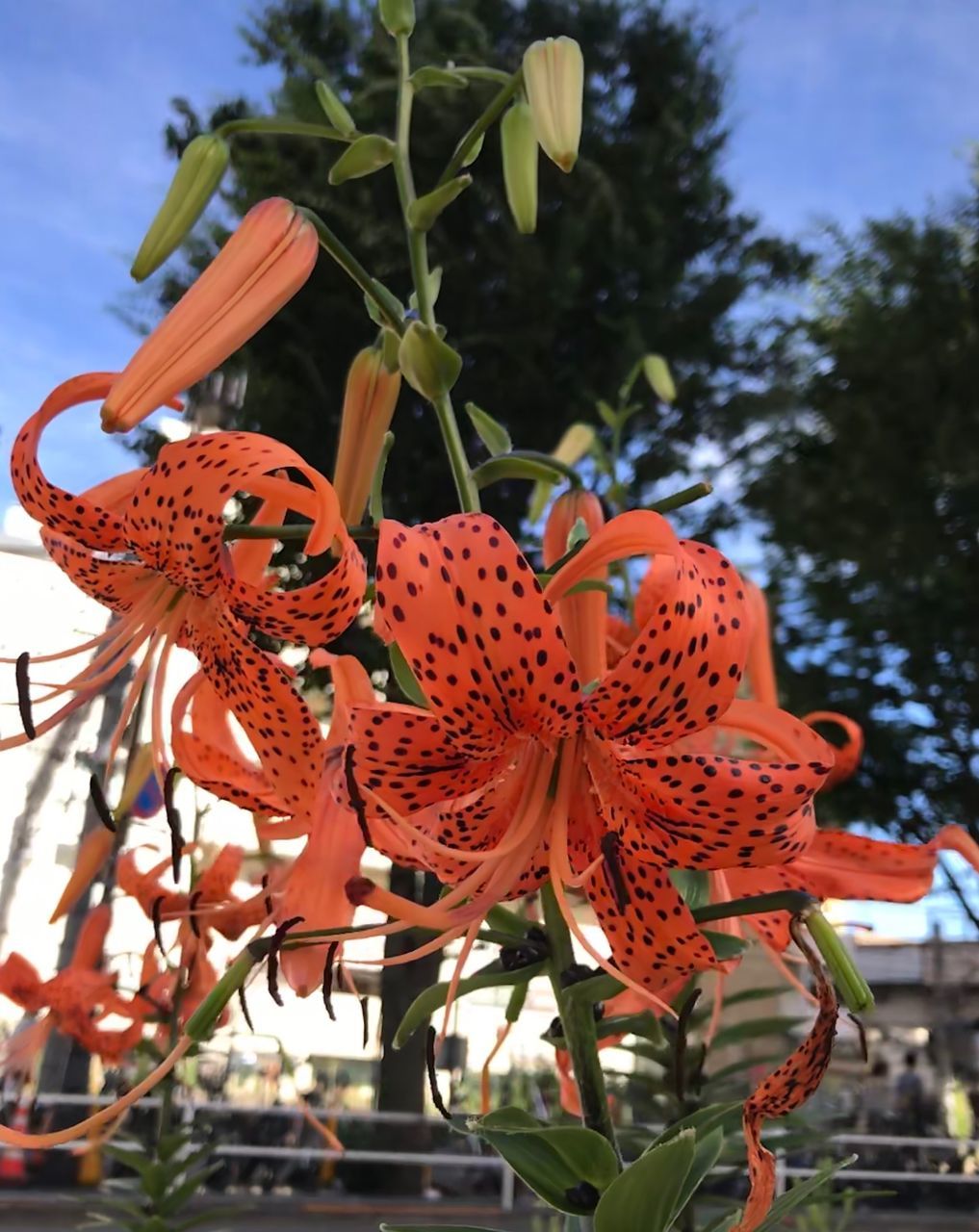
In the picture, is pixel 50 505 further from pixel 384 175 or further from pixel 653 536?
pixel 384 175

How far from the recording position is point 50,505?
59 centimetres

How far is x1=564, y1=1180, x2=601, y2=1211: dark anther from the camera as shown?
47 cm

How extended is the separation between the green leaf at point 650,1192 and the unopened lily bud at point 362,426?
34cm

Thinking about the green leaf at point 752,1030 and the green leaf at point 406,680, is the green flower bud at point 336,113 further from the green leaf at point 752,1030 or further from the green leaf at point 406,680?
the green leaf at point 752,1030

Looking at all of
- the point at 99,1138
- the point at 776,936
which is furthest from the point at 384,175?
→ the point at 776,936

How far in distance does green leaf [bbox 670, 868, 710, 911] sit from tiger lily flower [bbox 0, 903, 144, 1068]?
793 millimetres

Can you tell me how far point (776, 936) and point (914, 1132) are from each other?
7.57 m

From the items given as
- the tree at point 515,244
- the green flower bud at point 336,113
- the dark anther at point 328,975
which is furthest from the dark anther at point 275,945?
the tree at point 515,244

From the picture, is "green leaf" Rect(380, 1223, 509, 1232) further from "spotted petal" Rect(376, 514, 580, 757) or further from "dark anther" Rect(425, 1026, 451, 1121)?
"spotted petal" Rect(376, 514, 580, 757)

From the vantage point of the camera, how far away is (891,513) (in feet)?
15.0

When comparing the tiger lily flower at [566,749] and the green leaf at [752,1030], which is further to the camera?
the green leaf at [752,1030]

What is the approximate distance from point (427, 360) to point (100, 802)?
10.7 inches

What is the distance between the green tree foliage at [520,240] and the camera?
4.24 meters

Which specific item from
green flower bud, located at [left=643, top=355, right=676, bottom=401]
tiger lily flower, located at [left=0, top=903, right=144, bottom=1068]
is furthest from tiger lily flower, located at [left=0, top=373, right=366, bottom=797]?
green flower bud, located at [left=643, top=355, right=676, bottom=401]
